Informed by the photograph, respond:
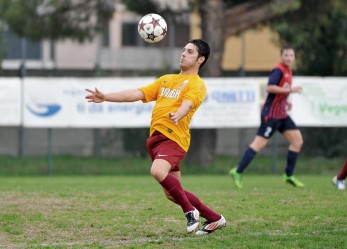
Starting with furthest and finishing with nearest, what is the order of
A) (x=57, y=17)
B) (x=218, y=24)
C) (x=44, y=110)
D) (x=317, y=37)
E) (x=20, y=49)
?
(x=20, y=49), (x=317, y=37), (x=57, y=17), (x=218, y=24), (x=44, y=110)

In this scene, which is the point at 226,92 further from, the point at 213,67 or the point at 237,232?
the point at 237,232

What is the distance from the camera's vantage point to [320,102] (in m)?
19.1

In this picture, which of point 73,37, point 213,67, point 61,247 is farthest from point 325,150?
point 61,247

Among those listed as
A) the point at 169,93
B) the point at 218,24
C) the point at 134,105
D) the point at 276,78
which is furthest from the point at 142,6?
the point at 169,93

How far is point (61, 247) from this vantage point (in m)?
7.54

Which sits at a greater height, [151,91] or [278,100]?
[151,91]

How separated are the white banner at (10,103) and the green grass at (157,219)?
5.47 meters

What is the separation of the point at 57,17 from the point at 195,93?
582 inches

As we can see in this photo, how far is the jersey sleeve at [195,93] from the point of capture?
8266 millimetres

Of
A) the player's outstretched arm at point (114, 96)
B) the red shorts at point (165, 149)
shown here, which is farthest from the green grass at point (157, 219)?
the player's outstretched arm at point (114, 96)

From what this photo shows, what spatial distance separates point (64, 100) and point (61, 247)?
1109cm

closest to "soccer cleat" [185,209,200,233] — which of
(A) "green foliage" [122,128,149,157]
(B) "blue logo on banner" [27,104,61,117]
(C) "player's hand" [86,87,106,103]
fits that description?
(C) "player's hand" [86,87,106,103]

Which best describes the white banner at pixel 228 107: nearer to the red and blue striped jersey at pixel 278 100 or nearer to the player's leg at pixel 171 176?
the red and blue striped jersey at pixel 278 100

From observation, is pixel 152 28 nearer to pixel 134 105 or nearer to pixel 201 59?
pixel 201 59
